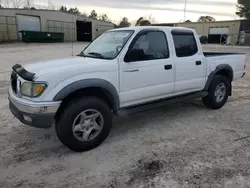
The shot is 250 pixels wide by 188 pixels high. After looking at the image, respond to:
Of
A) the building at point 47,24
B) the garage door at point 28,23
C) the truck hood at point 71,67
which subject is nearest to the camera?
the truck hood at point 71,67

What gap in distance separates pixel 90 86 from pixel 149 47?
138 cm

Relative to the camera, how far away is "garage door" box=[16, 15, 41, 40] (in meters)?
34.2

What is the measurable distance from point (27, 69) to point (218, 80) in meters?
3.99

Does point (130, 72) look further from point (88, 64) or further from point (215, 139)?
point (215, 139)

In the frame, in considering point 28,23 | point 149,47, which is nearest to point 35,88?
point 149,47

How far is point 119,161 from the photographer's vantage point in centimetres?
308

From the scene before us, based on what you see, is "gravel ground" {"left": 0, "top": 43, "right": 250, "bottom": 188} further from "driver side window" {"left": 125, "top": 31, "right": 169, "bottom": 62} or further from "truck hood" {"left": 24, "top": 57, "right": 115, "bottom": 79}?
"driver side window" {"left": 125, "top": 31, "right": 169, "bottom": 62}

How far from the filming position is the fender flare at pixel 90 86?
2.96m

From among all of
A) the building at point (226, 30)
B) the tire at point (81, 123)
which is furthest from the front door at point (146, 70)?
the building at point (226, 30)

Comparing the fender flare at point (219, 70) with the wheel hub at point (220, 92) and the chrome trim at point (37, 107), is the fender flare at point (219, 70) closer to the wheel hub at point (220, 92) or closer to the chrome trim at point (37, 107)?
the wheel hub at point (220, 92)

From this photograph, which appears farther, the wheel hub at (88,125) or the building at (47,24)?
the building at (47,24)

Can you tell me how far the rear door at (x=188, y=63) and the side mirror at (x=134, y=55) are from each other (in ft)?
2.76

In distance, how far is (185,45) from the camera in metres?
4.48

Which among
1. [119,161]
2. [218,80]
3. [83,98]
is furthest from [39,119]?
[218,80]
